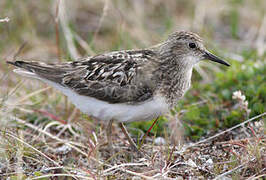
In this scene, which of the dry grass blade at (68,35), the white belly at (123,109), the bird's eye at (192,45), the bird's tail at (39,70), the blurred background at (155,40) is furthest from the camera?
the dry grass blade at (68,35)

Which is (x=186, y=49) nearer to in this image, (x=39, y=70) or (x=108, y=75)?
(x=108, y=75)

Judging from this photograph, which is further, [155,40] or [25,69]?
[155,40]

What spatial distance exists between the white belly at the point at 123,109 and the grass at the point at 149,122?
232mm

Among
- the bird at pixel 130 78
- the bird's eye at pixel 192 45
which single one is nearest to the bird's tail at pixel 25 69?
the bird at pixel 130 78

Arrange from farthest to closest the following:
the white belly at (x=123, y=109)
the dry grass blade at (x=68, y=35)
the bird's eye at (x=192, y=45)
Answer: the dry grass blade at (x=68, y=35) → the bird's eye at (x=192, y=45) → the white belly at (x=123, y=109)

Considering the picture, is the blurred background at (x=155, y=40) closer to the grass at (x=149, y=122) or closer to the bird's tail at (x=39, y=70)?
the grass at (x=149, y=122)

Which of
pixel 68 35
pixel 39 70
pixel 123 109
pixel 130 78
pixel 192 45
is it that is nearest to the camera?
pixel 123 109

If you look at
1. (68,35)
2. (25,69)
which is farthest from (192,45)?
(68,35)

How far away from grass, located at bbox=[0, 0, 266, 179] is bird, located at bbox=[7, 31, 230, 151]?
0.98ft

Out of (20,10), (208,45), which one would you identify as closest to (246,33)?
(208,45)

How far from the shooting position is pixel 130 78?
4.23 metres

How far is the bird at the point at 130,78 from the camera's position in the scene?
13.5 feet

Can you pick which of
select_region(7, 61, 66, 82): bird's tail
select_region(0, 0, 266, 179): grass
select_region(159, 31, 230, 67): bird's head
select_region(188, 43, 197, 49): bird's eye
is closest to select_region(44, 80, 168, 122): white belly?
select_region(0, 0, 266, 179): grass

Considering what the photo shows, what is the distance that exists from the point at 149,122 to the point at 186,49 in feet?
3.93
